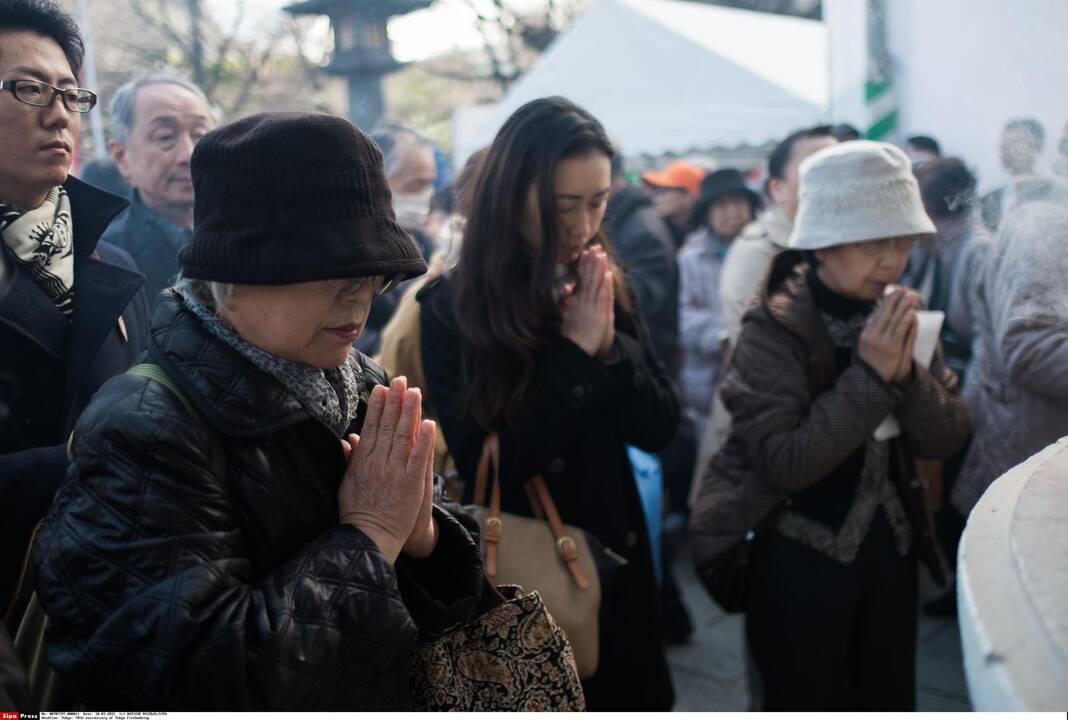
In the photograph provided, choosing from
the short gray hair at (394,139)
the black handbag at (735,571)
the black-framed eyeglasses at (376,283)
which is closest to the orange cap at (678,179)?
the short gray hair at (394,139)

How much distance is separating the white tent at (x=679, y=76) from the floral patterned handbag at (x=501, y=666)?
5.83 m

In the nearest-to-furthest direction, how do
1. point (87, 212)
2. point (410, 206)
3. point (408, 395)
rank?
point (408, 395) → point (87, 212) → point (410, 206)

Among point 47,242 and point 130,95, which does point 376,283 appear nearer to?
point 47,242

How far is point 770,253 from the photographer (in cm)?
375

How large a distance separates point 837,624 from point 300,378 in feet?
5.67

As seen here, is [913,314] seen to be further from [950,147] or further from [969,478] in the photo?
[950,147]

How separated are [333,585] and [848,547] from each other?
5.41ft

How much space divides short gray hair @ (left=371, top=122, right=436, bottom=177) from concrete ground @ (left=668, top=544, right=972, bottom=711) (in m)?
2.49

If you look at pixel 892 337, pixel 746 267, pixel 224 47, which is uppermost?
pixel 224 47

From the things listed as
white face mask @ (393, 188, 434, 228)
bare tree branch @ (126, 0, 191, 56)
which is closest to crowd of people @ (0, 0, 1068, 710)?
bare tree branch @ (126, 0, 191, 56)

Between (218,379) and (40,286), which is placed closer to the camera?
(218,379)

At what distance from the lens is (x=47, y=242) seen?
1761 millimetres

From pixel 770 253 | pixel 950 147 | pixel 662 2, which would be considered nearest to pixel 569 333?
pixel 770 253

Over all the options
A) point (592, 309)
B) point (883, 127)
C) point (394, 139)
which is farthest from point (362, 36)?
point (592, 309)
